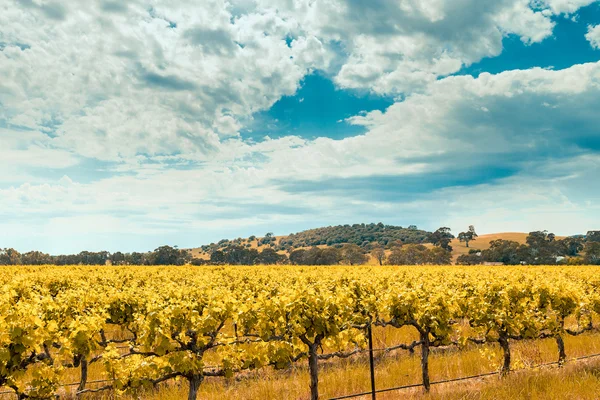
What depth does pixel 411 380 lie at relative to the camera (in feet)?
42.8

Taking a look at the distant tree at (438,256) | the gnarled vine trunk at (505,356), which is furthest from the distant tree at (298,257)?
the gnarled vine trunk at (505,356)

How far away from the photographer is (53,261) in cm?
12469

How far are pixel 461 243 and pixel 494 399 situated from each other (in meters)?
174

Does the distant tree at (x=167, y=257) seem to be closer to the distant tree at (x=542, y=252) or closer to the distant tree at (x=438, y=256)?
the distant tree at (x=438, y=256)

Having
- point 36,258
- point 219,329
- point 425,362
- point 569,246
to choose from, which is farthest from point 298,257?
point 219,329

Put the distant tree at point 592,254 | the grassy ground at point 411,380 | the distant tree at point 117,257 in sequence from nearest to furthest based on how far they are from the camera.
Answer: the grassy ground at point 411,380 < the distant tree at point 592,254 < the distant tree at point 117,257

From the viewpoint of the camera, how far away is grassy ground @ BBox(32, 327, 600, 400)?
11211 millimetres

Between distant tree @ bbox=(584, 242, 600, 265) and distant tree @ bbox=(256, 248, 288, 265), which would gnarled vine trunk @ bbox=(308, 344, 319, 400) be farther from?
distant tree @ bbox=(256, 248, 288, 265)

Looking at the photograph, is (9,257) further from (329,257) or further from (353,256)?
(353,256)

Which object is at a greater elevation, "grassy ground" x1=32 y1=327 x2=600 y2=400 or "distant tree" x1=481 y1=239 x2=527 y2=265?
"distant tree" x1=481 y1=239 x2=527 y2=265

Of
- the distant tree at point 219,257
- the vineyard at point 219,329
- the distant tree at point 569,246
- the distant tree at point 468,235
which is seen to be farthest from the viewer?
the distant tree at point 468,235

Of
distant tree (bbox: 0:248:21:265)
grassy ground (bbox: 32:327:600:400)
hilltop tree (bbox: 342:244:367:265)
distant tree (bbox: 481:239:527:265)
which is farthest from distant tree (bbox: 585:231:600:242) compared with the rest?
distant tree (bbox: 0:248:21:265)

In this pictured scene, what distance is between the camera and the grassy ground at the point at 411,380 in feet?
36.8

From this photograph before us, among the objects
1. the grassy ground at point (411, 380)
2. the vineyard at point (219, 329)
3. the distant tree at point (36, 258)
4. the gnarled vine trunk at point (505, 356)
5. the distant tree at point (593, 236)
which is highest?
the distant tree at point (593, 236)
